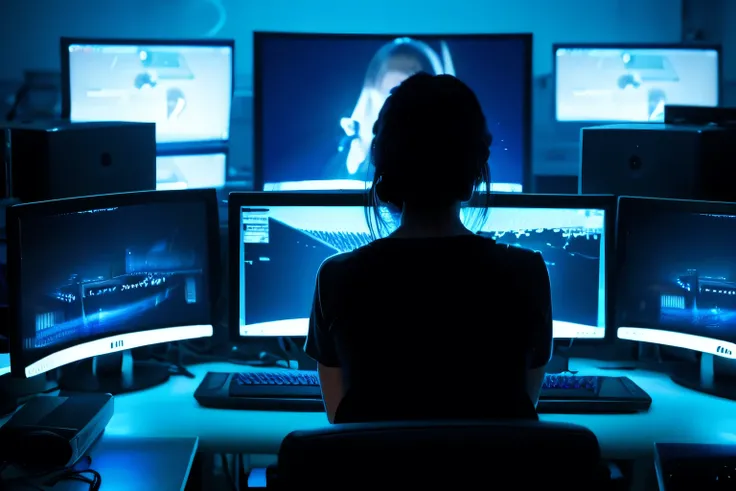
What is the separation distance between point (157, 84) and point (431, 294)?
283cm

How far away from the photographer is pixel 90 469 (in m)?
1.57

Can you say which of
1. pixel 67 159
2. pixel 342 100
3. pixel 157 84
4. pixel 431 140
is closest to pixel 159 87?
pixel 157 84

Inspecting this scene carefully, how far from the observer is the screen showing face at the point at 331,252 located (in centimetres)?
203

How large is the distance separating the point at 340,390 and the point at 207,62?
273cm

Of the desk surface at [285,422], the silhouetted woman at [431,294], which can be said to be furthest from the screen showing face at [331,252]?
the silhouetted woman at [431,294]

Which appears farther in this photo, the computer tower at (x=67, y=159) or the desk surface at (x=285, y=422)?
the computer tower at (x=67, y=159)

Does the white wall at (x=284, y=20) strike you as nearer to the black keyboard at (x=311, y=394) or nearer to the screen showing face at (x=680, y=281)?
the screen showing face at (x=680, y=281)

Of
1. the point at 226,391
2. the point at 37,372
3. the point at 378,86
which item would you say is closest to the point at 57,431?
the point at 37,372

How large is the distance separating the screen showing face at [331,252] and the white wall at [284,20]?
2.72 metres

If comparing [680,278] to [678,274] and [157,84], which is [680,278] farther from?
[157,84]

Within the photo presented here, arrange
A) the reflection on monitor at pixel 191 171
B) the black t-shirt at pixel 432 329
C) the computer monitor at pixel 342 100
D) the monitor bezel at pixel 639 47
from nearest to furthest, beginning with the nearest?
the black t-shirt at pixel 432 329
the computer monitor at pixel 342 100
the reflection on monitor at pixel 191 171
the monitor bezel at pixel 639 47

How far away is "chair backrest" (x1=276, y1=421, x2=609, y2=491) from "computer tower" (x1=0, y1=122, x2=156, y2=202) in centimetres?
115

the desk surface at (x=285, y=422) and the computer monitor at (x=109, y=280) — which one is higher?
the computer monitor at (x=109, y=280)

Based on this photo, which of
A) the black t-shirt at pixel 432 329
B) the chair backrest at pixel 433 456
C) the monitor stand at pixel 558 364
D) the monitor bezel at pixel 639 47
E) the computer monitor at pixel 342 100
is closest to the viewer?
the chair backrest at pixel 433 456
